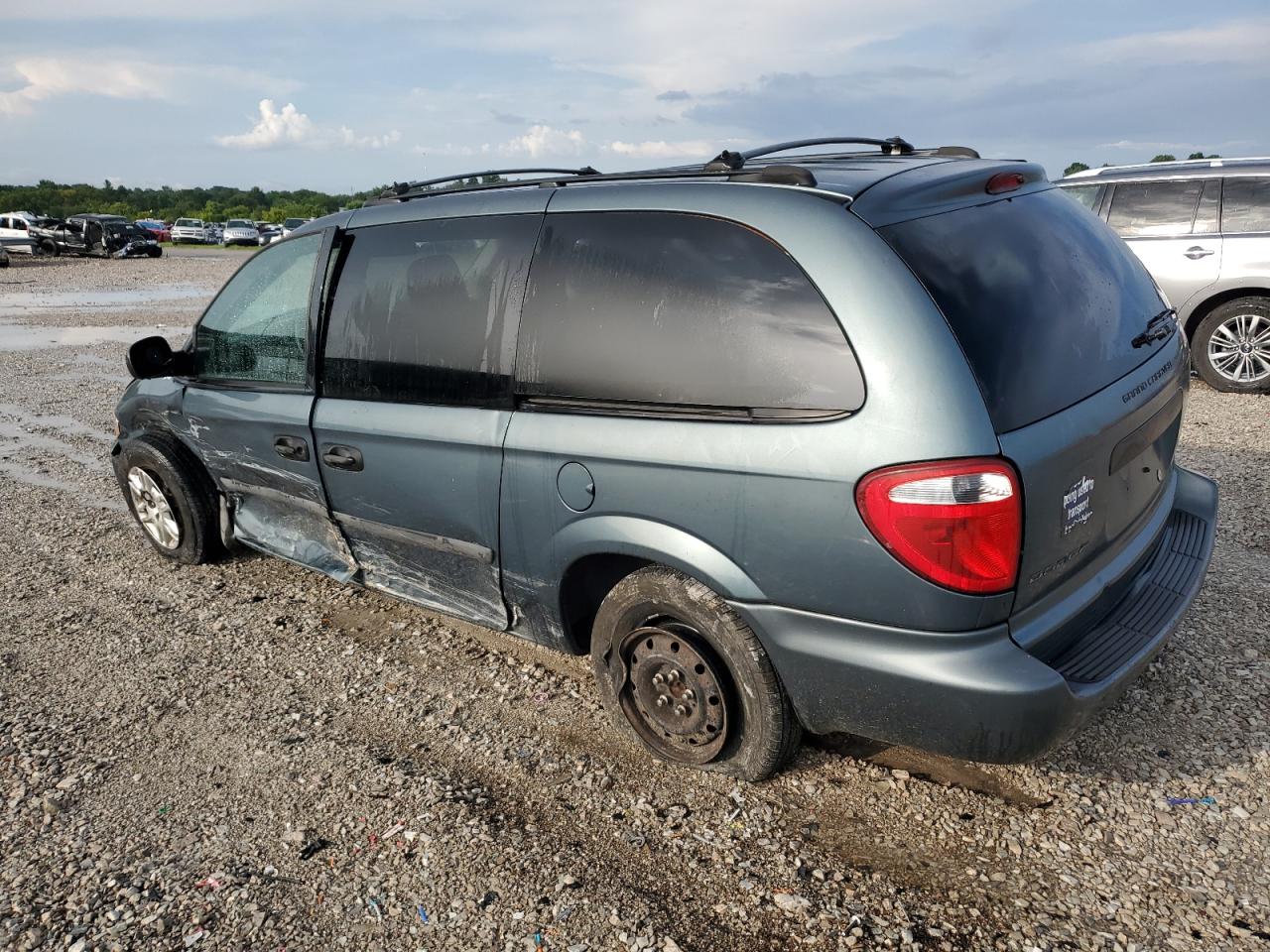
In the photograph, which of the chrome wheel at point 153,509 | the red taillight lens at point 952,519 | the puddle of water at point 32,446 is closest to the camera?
the red taillight lens at point 952,519

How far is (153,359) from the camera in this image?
4.45 m

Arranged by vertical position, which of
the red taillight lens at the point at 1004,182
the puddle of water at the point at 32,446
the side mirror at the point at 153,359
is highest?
the red taillight lens at the point at 1004,182

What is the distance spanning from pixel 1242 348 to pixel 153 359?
846cm

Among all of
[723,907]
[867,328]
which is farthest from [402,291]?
[723,907]

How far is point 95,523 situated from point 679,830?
4.76 m

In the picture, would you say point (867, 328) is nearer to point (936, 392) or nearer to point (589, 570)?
point (936, 392)

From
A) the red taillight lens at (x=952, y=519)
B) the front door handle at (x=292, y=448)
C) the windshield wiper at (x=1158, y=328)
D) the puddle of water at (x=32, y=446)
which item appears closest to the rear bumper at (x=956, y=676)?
the red taillight lens at (x=952, y=519)

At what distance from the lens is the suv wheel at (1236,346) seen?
7789 millimetres

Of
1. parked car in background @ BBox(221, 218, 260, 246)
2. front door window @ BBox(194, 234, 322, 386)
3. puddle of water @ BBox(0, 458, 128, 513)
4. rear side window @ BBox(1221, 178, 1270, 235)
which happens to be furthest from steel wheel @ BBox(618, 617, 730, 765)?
parked car in background @ BBox(221, 218, 260, 246)

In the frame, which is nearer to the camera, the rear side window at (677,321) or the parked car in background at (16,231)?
the rear side window at (677,321)

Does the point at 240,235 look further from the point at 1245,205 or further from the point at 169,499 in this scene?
the point at 1245,205

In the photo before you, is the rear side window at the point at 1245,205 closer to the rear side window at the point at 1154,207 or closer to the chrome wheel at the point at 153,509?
the rear side window at the point at 1154,207

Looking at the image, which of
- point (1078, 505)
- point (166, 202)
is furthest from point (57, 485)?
point (166, 202)

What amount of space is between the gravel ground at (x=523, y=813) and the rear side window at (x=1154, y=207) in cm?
495
